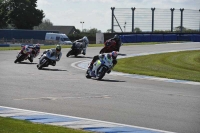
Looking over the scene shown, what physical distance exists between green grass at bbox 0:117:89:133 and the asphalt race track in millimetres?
1580

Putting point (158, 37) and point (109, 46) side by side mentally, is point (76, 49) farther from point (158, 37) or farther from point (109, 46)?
point (158, 37)

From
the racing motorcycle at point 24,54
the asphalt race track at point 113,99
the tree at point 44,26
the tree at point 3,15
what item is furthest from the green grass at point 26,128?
the tree at point 44,26

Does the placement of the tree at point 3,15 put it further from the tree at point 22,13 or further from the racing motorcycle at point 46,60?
the racing motorcycle at point 46,60

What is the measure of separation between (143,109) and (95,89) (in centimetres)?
461

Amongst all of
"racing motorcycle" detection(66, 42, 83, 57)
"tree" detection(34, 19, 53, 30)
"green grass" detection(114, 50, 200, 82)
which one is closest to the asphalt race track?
"green grass" detection(114, 50, 200, 82)

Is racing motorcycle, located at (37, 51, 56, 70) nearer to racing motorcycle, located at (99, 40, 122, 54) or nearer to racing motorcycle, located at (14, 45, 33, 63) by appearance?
racing motorcycle, located at (14, 45, 33, 63)

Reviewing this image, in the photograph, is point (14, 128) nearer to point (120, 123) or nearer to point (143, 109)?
point (120, 123)

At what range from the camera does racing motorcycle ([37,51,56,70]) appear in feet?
90.5

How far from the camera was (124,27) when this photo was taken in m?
65.8

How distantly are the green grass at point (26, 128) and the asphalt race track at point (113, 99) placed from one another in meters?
1.58

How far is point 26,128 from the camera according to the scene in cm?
Result: 1082

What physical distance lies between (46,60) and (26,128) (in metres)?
17.0

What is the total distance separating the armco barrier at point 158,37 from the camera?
63025 millimetres

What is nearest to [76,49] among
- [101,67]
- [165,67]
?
[165,67]
